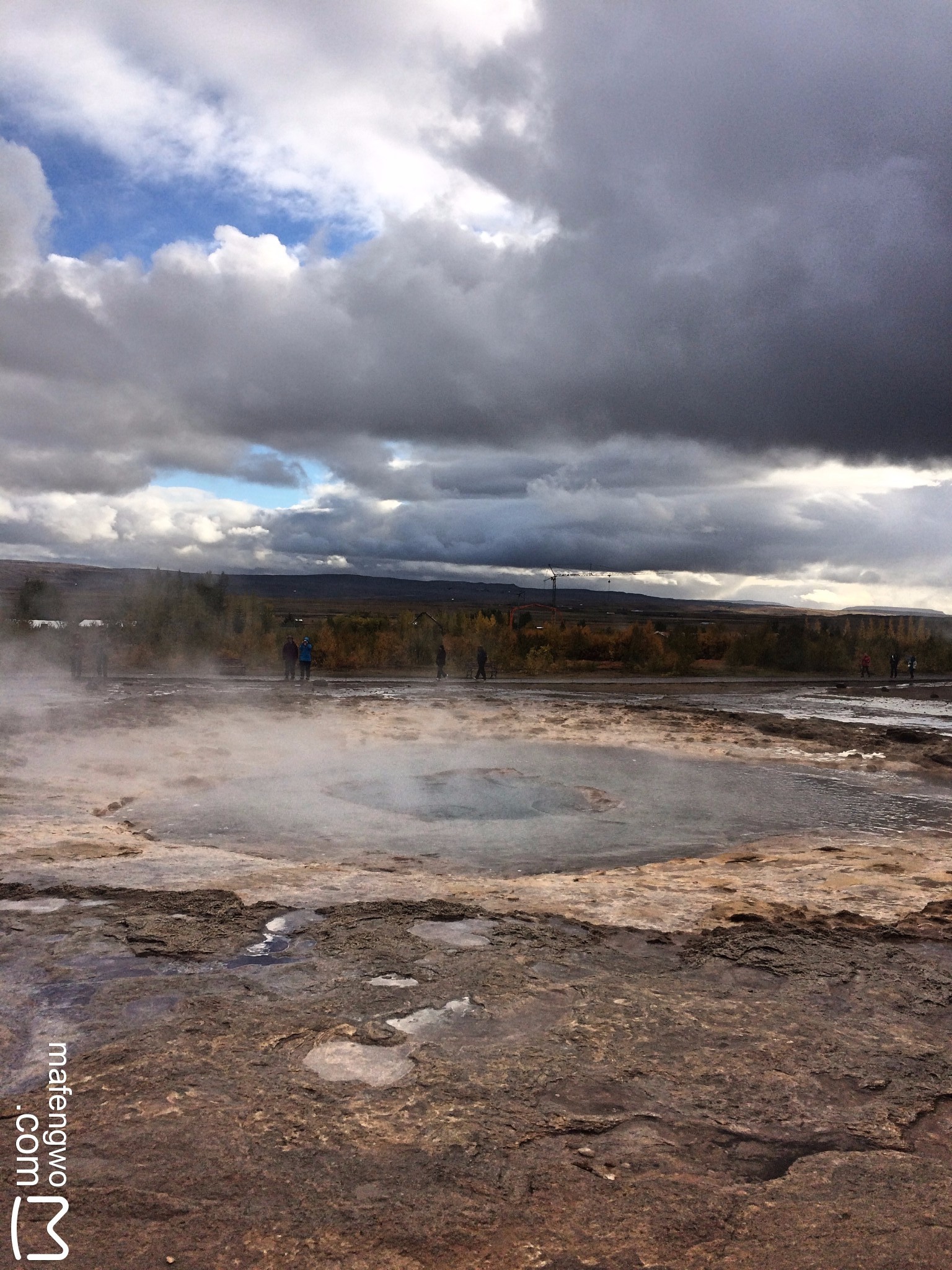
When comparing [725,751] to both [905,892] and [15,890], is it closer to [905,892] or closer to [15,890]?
[905,892]

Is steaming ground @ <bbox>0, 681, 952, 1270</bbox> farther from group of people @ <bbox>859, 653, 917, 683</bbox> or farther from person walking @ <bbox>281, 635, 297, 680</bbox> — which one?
group of people @ <bbox>859, 653, 917, 683</bbox>

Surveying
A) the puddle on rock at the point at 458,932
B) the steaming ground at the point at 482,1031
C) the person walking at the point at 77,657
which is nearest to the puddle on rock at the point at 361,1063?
the steaming ground at the point at 482,1031

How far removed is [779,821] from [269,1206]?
8097 mm

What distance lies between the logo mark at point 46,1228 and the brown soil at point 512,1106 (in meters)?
0.05

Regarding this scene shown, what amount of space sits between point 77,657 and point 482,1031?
22.9 meters

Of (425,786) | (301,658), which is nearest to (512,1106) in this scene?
(425,786)

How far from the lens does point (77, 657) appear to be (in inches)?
945

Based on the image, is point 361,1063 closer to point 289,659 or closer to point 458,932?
point 458,932

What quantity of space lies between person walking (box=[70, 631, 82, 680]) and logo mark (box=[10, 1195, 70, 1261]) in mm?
22604

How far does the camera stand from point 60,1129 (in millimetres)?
2945

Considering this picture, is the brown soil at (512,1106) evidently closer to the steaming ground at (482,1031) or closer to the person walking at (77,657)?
the steaming ground at (482,1031)

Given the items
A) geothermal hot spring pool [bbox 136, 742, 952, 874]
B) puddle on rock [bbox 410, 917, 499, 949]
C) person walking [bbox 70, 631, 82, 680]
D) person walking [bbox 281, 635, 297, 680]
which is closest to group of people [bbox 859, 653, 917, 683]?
person walking [bbox 281, 635, 297, 680]

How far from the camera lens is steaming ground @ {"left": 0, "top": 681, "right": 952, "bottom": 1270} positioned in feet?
8.48

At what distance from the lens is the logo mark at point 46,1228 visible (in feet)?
7.84
